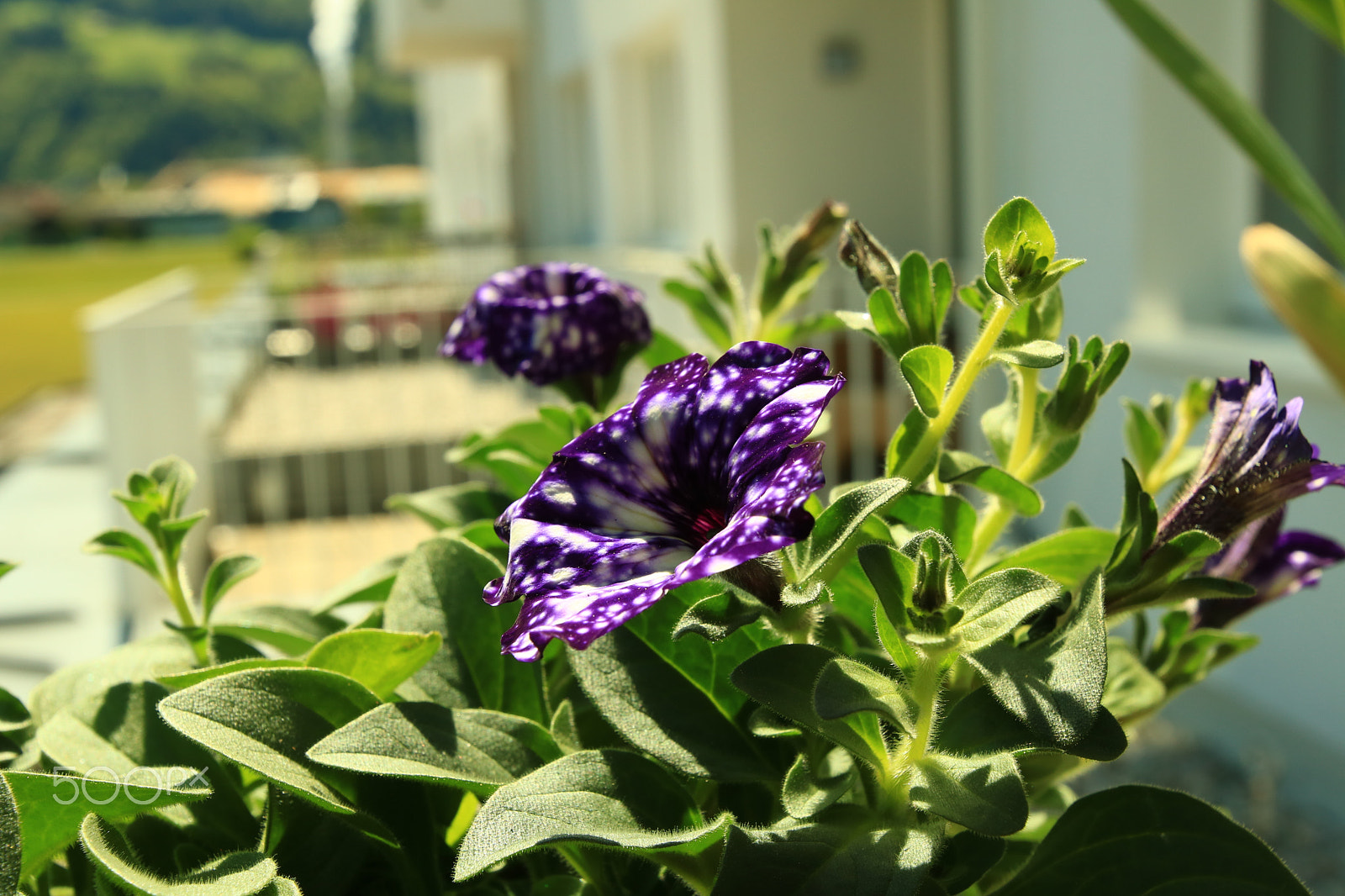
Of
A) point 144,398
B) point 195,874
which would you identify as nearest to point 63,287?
point 144,398

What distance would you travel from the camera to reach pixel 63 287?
3669cm

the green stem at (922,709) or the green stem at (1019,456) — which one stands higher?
the green stem at (1019,456)

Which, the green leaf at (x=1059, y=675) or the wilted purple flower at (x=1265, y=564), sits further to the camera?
the wilted purple flower at (x=1265, y=564)

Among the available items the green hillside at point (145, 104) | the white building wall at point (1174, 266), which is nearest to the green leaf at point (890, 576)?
the white building wall at point (1174, 266)

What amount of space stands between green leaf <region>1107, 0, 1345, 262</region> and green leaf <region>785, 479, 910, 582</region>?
0.72 metres

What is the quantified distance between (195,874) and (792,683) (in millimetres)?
232

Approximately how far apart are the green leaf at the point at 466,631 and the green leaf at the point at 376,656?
35 mm

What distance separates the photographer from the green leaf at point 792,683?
17.7 inches

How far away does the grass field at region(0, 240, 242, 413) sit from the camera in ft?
61.9

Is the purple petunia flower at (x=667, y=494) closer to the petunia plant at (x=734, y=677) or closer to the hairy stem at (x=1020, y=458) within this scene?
the petunia plant at (x=734, y=677)

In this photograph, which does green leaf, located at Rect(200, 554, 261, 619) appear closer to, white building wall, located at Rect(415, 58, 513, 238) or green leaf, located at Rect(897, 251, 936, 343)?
green leaf, located at Rect(897, 251, 936, 343)

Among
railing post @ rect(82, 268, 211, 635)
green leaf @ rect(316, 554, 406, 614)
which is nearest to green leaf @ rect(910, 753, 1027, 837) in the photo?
green leaf @ rect(316, 554, 406, 614)

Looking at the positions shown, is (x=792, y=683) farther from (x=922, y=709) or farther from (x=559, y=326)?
(x=559, y=326)

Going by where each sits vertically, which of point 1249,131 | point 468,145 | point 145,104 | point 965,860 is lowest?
point 965,860
